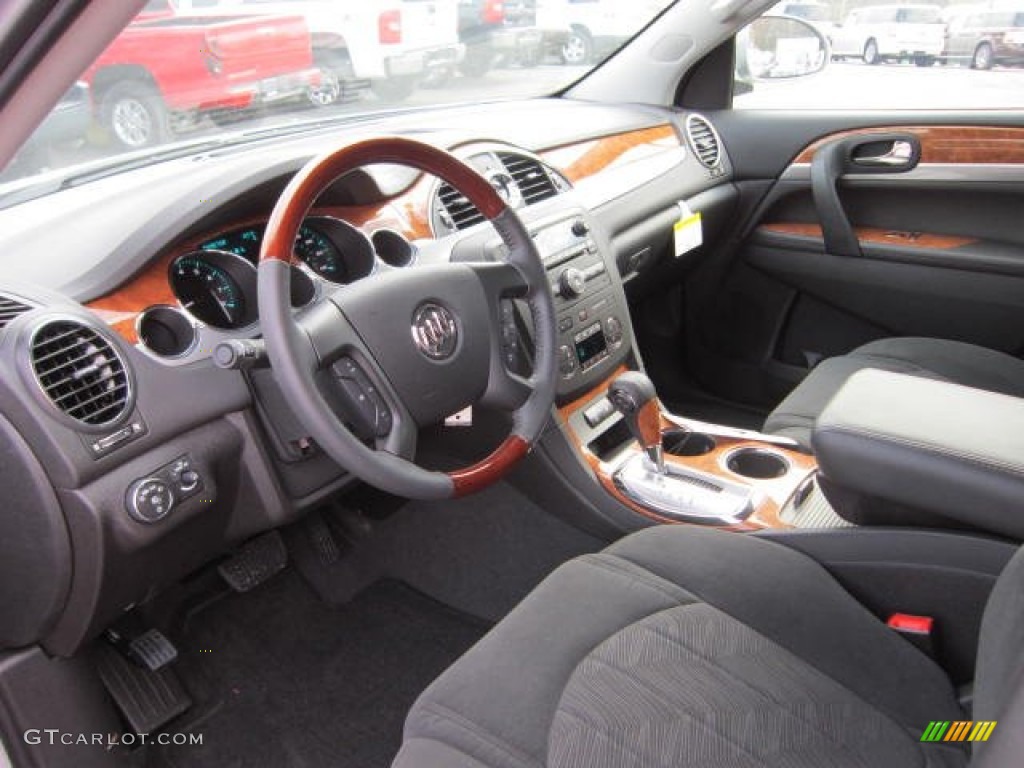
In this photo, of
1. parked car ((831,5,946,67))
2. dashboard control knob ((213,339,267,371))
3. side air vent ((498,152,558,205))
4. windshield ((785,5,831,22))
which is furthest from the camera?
windshield ((785,5,831,22))

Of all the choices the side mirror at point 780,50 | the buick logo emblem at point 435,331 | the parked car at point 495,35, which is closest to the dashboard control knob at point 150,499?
the buick logo emblem at point 435,331

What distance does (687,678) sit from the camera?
1.09m

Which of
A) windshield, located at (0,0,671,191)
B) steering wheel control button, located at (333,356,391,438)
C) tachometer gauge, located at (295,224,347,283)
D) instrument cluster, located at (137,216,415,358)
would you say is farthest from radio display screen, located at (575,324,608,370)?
windshield, located at (0,0,671,191)

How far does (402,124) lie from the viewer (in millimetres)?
2180

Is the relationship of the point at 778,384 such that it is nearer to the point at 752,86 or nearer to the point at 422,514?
the point at 752,86

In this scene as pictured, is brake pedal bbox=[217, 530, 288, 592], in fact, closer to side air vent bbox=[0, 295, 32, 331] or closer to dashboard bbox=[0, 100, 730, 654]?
dashboard bbox=[0, 100, 730, 654]

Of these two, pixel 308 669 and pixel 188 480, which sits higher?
pixel 188 480

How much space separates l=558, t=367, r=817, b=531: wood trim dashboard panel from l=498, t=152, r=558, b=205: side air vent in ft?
1.45

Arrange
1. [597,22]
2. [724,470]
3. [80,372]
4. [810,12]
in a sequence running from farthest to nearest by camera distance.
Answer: [597,22], [810,12], [724,470], [80,372]

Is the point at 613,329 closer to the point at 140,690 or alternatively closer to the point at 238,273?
the point at 238,273

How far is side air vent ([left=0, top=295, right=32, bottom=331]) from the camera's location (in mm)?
1152

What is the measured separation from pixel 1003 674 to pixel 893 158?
1.98 meters

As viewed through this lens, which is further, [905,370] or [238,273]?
[905,370]

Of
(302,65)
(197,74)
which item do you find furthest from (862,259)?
(197,74)
